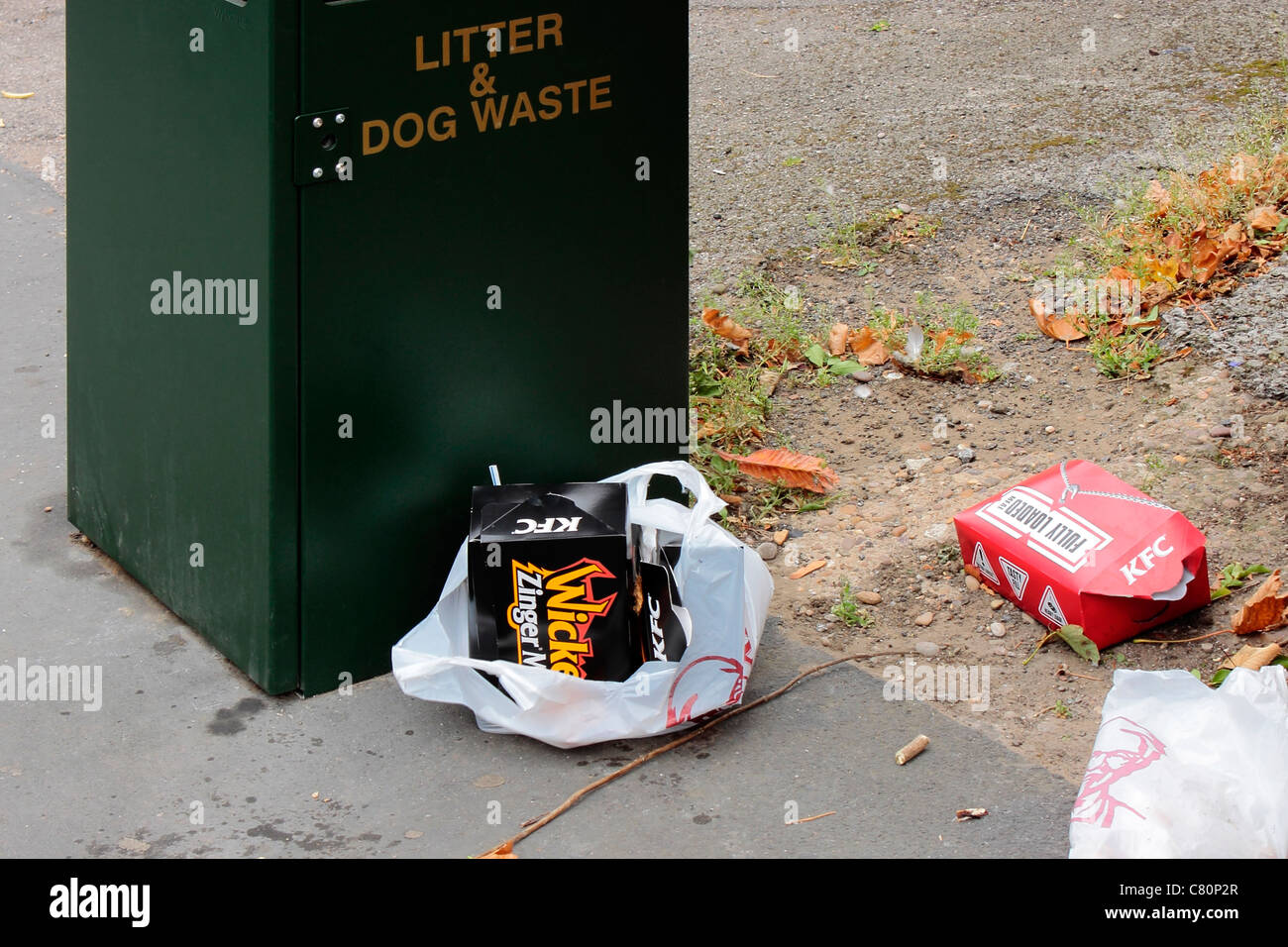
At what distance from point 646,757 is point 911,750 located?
53cm

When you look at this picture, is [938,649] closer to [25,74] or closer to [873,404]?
[873,404]

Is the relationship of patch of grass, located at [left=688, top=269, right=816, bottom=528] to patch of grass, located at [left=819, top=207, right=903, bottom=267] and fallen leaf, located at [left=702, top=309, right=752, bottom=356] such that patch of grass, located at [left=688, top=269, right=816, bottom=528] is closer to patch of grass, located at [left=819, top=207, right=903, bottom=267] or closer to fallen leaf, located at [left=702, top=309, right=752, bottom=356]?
fallen leaf, located at [left=702, top=309, right=752, bottom=356]

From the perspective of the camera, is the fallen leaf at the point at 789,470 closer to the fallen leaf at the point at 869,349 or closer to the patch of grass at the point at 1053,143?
the fallen leaf at the point at 869,349

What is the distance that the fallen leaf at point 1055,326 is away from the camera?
13.9 feet

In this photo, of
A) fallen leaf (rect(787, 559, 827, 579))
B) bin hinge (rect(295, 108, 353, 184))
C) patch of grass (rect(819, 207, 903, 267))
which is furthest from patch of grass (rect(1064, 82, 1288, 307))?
bin hinge (rect(295, 108, 353, 184))

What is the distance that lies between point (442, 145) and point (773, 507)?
1406 mm

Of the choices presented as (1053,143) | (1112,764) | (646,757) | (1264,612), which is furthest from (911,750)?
(1053,143)

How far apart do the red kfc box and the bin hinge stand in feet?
5.39

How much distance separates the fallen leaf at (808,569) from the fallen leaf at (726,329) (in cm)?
107

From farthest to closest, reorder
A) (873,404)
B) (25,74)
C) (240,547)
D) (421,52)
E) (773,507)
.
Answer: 1. (25,74)
2. (873,404)
3. (773,507)
4. (240,547)
5. (421,52)
